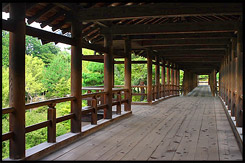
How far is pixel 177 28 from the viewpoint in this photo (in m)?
7.16

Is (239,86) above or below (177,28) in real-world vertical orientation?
below

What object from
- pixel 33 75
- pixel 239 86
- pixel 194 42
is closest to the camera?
pixel 239 86

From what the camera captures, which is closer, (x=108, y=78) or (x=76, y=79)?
(x=76, y=79)

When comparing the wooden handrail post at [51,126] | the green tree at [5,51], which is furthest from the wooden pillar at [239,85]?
the green tree at [5,51]

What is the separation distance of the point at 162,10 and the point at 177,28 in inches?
78.1

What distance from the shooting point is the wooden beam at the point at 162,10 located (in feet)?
16.9

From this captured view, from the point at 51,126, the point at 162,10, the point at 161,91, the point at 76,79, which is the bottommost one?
the point at 51,126

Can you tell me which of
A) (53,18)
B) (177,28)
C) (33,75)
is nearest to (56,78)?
(33,75)

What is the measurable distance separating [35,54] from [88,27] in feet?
100

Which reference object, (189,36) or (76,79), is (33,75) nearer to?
(189,36)

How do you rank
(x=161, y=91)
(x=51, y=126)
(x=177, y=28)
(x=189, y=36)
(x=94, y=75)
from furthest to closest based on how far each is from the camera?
(x=94, y=75) → (x=161, y=91) → (x=189, y=36) → (x=177, y=28) → (x=51, y=126)

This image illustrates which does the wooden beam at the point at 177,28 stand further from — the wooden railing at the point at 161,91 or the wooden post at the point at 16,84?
the wooden railing at the point at 161,91

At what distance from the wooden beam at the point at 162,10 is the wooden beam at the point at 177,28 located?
163 cm

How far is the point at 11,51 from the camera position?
146 inches
